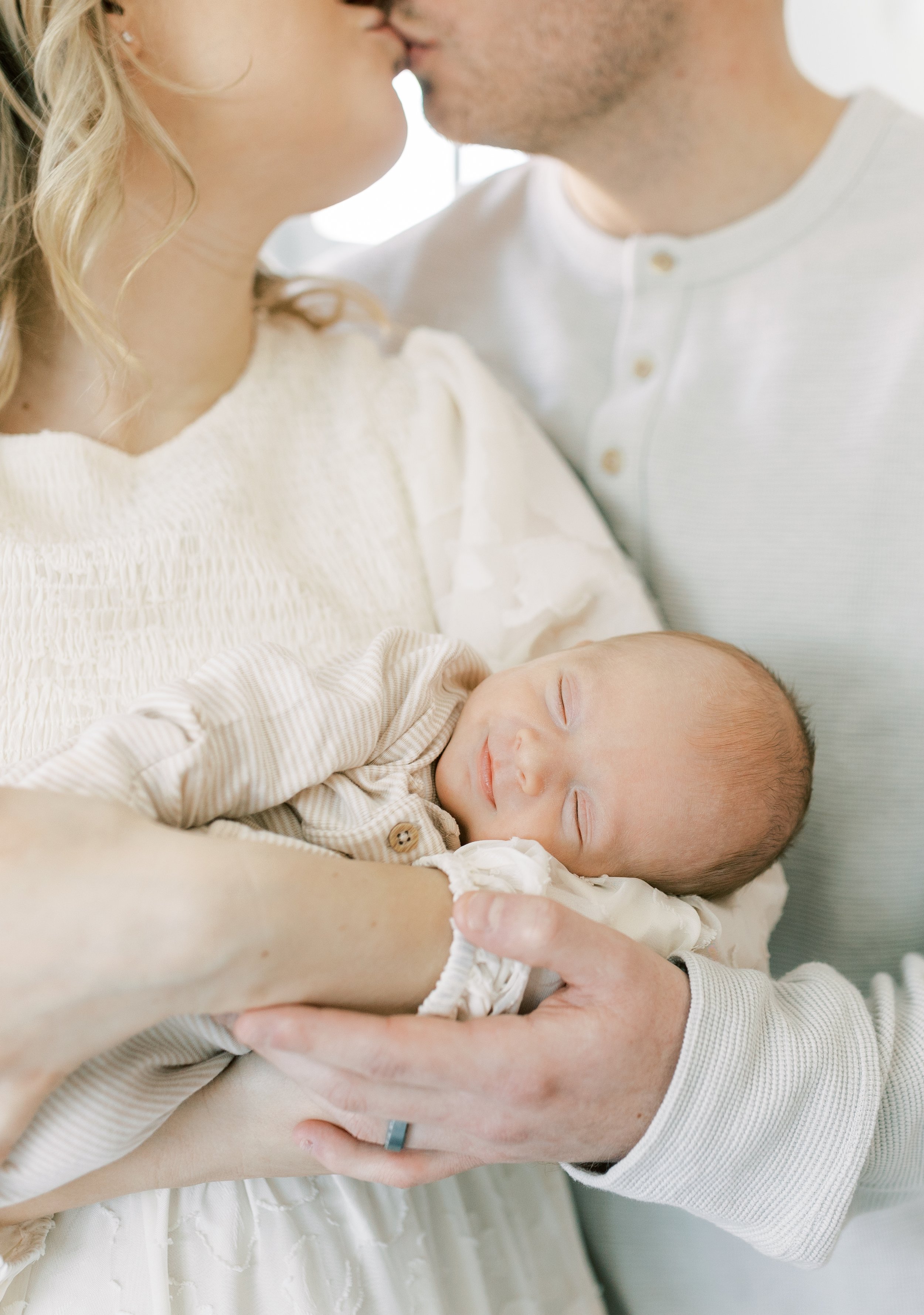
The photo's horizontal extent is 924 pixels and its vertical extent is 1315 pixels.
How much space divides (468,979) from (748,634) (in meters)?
0.79

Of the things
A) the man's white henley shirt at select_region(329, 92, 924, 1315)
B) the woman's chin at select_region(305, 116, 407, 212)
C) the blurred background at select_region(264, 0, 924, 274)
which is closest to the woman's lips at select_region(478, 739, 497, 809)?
the man's white henley shirt at select_region(329, 92, 924, 1315)

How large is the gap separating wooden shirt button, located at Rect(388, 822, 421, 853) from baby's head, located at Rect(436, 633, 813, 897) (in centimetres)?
9

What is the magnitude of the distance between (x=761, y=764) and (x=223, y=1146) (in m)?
0.72

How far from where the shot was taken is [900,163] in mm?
1601

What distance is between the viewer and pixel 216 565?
1301mm

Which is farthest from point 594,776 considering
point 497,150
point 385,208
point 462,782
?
point 385,208

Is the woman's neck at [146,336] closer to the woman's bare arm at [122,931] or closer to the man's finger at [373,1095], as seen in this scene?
the woman's bare arm at [122,931]

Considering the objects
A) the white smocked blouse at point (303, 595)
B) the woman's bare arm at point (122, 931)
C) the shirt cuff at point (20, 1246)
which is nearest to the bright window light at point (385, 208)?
the white smocked blouse at point (303, 595)

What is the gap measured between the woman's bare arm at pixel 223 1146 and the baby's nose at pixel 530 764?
397mm

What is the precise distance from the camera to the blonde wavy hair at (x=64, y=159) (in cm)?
122

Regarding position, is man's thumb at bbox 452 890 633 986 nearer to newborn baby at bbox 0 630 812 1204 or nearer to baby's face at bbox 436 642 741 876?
newborn baby at bbox 0 630 812 1204

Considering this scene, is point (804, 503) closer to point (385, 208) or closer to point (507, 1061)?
point (507, 1061)

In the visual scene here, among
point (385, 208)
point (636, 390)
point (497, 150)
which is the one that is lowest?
point (636, 390)

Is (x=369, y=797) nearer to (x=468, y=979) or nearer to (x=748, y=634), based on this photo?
(x=468, y=979)
